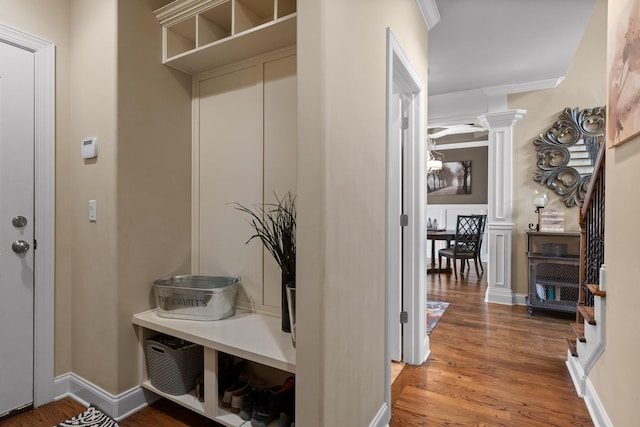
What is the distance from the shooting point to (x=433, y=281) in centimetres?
528

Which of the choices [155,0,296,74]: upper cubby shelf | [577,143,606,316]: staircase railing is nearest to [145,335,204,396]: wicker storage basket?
[155,0,296,74]: upper cubby shelf

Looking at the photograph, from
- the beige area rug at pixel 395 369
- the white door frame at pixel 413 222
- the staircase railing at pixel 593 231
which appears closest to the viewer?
the staircase railing at pixel 593 231

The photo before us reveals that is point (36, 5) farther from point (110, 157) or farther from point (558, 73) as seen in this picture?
point (558, 73)

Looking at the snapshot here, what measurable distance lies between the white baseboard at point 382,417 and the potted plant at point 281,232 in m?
0.59

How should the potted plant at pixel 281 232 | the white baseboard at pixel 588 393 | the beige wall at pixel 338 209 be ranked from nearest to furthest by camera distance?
1. the beige wall at pixel 338 209
2. the potted plant at pixel 281 232
3. the white baseboard at pixel 588 393

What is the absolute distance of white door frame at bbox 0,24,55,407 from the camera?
6.17ft

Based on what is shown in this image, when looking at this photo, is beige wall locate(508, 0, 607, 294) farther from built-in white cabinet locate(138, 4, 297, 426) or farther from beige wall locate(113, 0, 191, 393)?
beige wall locate(113, 0, 191, 393)

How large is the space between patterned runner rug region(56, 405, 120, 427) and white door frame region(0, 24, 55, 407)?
303 millimetres

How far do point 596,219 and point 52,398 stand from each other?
11.3ft

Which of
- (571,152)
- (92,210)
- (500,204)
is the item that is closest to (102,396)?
(92,210)

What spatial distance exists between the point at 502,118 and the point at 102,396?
4425mm

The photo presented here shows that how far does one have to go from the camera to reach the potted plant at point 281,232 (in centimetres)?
159

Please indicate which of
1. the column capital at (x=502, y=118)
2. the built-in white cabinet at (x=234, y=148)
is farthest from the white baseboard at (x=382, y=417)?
the column capital at (x=502, y=118)

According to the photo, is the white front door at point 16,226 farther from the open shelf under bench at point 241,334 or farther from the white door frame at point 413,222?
the white door frame at point 413,222
